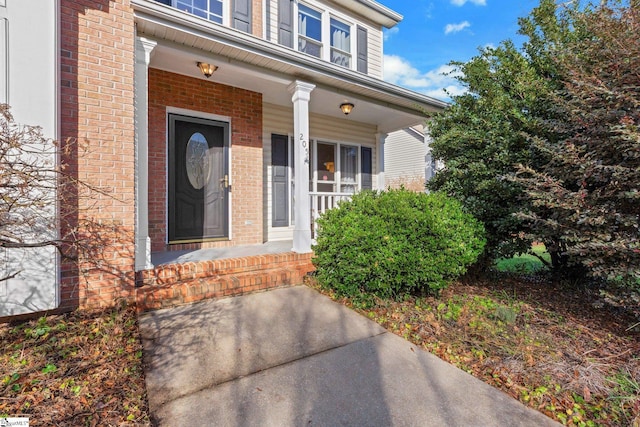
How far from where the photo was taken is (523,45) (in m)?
4.18

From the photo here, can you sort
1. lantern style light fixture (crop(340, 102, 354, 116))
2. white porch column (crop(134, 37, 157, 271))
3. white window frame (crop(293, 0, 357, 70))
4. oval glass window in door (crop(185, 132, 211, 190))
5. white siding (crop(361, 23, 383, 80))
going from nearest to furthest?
white porch column (crop(134, 37, 157, 271))
oval glass window in door (crop(185, 132, 211, 190))
lantern style light fixture (crop(340, 102, 354, 116))
white window frame (crop(293, 0, 357, 70))
white siding (crop(361, 23, 383, 80))

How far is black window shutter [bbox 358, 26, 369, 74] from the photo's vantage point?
23.0 feet

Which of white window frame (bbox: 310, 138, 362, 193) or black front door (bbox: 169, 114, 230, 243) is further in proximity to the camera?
white window frame (bbox: 310, 138, 362, 193)

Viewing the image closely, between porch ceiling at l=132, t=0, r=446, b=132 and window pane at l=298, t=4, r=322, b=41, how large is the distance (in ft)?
5.46

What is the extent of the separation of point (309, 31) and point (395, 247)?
5.36 m

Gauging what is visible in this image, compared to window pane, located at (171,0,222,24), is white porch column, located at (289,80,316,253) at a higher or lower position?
lower

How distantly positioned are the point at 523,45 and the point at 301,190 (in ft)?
12.0

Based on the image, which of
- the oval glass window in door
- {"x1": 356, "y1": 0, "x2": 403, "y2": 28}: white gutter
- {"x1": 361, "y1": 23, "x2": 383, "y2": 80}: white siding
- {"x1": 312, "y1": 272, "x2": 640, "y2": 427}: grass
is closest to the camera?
{"x1": 312, "y1": 272, "x2": 640, "y2": 427}: grass

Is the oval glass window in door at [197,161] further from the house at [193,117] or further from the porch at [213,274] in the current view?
the porch at [213,274]

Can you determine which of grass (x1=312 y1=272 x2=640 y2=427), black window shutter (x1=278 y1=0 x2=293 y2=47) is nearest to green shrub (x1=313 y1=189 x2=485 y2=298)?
grass (x1=312 y1=272 x2=640 y2=427)

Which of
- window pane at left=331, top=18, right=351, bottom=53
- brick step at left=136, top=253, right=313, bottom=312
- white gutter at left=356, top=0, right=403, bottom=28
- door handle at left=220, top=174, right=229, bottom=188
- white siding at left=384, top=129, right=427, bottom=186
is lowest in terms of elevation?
brick step at left=136, top=253, right=313, bottom=312

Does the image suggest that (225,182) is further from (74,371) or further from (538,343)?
(538,343)

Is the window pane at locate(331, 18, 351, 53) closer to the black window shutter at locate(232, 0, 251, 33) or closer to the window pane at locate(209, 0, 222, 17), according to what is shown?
the black window shutter at locate(232, 0, 251, 33)

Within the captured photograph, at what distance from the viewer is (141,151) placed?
3.38m
